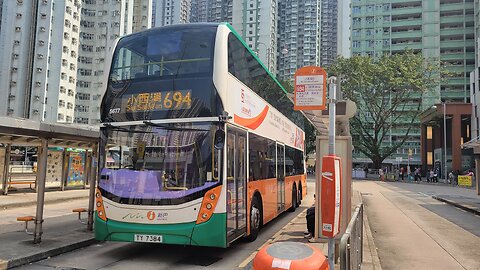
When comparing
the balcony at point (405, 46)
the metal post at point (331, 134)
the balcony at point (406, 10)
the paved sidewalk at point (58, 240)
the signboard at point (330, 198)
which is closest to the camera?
the signboard at point (330, 198)

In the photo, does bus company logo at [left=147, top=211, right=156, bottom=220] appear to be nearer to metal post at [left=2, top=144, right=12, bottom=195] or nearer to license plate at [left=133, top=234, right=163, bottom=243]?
license plate at [left=133, top=234, right=163, bottom=243]

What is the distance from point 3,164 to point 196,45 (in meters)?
12.8

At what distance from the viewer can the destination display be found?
7.22 metres

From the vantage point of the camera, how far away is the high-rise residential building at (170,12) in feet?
350

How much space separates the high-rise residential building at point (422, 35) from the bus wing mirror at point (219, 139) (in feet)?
259

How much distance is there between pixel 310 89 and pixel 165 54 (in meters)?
3.47

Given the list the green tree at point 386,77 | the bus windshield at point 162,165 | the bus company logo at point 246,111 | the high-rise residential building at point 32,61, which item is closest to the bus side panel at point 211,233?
the bus windshield at point 162,165

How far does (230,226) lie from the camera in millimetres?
7238

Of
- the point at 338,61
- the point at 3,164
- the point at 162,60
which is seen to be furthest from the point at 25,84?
the point at 162,60

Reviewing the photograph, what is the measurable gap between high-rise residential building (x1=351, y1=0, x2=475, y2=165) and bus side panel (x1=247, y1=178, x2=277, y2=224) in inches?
2939

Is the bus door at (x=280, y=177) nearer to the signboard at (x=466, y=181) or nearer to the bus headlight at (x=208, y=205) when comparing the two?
the bus headlight at (x=208, y=205)

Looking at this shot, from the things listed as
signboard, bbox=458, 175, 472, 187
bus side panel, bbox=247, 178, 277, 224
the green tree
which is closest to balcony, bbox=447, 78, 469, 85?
the green tree

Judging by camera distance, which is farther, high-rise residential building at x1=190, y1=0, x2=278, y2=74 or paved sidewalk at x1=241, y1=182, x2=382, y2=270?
high-rise residential building at x1=190, y1=0, x2=278, y2=74

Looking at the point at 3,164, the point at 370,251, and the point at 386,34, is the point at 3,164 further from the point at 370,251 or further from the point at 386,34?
the point at 386,34
